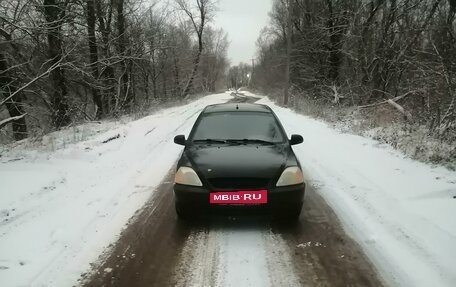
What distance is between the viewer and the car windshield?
21.7 feet

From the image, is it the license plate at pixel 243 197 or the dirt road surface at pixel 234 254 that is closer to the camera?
the dirt road surface at pixel 234 254

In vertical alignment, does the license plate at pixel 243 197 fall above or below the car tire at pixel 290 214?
above

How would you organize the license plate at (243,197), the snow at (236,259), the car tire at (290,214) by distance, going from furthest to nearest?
the car tire at (290,214)
the license plate at (243,197)
the snow at (236,259)

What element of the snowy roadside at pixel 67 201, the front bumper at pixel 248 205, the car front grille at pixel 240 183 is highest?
the car front grille at pixel 240 183

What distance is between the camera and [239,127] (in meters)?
6.83

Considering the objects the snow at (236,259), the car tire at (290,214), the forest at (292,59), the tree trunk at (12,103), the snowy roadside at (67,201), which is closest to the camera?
the snow at (236,259)

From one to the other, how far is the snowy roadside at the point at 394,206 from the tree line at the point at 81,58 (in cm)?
712

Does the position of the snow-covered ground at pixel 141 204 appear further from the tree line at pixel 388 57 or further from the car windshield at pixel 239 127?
the tree line at pixel 388 57

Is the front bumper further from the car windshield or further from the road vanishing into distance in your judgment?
the car windshield

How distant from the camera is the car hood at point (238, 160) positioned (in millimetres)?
5457

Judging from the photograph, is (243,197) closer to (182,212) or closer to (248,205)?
(248,205)

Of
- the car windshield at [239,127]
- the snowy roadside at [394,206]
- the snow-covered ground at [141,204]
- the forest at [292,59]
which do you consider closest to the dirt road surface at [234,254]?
the snow-covered ground at [141,204]

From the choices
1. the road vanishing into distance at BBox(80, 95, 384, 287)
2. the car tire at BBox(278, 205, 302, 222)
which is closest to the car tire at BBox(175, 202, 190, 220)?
the road vanishing into distance at BBox(80, 95, 384, 287)

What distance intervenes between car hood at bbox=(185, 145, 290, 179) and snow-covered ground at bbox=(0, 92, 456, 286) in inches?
32.7
